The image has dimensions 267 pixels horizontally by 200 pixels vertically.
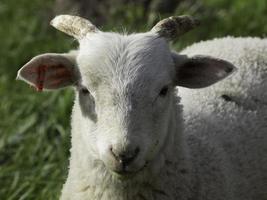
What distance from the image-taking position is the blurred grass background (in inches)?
251

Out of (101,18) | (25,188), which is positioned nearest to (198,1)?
(101,18)

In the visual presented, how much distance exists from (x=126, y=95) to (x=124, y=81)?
0.08m

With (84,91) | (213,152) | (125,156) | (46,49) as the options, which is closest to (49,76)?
(84,91)

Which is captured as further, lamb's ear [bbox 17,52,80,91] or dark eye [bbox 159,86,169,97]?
lamb's ear [bbox 17,52,80,91]

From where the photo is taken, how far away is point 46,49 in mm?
8750

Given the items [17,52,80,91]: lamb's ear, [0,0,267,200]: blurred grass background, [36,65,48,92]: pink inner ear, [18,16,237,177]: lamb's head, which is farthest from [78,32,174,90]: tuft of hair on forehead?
[0,0,267,200]: blurred grass background

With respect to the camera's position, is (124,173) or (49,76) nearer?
(124,173)

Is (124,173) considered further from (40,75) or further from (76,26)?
(76,26)

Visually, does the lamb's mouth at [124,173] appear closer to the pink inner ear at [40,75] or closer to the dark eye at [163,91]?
the dark eye at [163,91]

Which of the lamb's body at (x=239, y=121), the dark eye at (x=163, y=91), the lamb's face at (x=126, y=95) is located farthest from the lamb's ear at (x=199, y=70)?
the lamb's body at (x=239, y=121)

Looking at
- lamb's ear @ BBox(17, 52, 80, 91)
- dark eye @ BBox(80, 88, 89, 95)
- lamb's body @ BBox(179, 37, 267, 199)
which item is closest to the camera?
dark eye @ BBox(80, 88, 89, 95)

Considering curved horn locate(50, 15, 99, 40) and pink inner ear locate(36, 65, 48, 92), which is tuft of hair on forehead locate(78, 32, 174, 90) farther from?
pink inner ear locate(36, 65, 48, 92)

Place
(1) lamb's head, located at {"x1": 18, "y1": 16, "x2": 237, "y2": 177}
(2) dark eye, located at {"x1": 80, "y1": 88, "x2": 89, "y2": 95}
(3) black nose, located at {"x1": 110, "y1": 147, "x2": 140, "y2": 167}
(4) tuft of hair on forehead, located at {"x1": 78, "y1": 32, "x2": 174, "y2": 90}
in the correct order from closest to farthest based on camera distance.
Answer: (3) black nose, located at {"x1": 110, "y1": 147, "x2": 140, "y2": 167}
(1) lamb's head, located at {"x1": 18, "y1": 16, "x2": 237, "y2": 177}
(4) tuft of hair on forehead, located at {"x1": 78, "y1": 32, "x2": 174, "y2": 90}
(2) dark eye, located at {"x1": 80, "y1": 88, "x2": 89, "y2": 95}

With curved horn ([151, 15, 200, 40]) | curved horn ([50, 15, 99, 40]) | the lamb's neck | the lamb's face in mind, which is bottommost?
the lamb's neck
